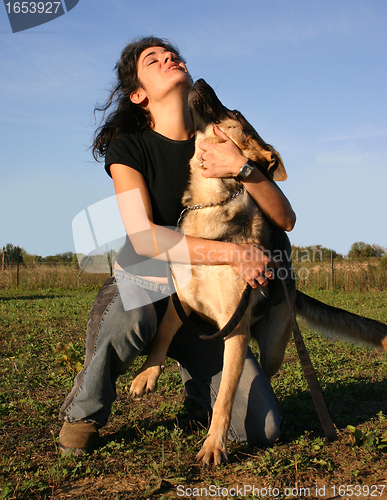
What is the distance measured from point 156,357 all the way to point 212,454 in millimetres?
553

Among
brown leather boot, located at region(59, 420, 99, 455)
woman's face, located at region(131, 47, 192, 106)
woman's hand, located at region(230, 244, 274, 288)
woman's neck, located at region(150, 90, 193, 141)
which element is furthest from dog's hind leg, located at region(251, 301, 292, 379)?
woman's face, located at region(131, 47, 192, 106)

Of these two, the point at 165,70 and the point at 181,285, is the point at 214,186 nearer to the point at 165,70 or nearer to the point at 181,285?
the point at 181,285

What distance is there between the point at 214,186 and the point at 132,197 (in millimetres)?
484

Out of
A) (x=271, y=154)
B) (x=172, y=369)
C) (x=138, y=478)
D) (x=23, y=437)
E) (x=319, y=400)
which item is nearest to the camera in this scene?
(x=138, y=478)

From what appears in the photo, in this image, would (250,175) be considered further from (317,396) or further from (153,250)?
(317,396)

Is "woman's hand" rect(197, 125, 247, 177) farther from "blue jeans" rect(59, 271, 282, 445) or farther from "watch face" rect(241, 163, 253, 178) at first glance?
"blue jeans" rect(59, 271, 282, 445)

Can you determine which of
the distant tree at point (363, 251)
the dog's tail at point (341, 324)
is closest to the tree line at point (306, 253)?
the distant tree at point (363, 251)

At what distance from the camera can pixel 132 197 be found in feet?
7.45

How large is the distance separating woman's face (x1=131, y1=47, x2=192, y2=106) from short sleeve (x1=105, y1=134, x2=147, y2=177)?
0.30m

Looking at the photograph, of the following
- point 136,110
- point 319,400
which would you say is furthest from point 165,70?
point 319,400

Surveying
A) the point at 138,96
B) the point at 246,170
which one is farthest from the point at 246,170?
the point at 138,96

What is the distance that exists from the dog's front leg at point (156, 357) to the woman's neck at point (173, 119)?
1.06 m

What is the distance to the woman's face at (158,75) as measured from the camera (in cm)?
233

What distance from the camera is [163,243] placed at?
2.16m
